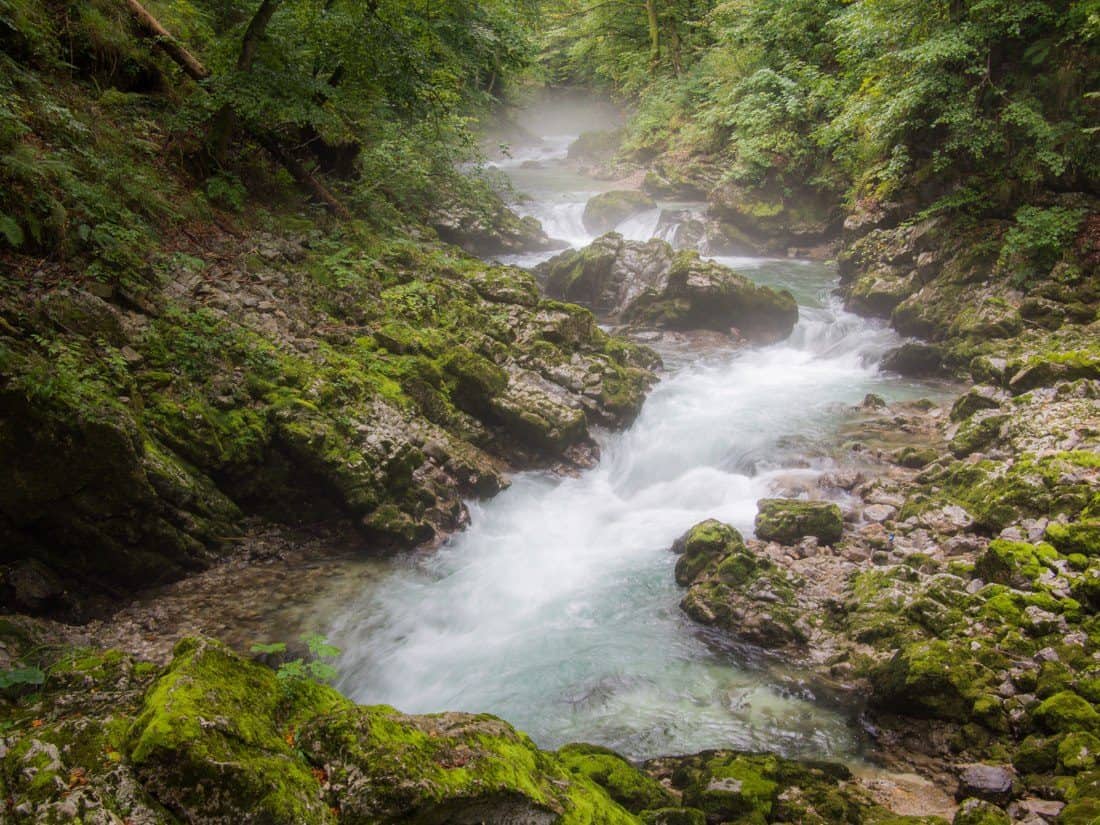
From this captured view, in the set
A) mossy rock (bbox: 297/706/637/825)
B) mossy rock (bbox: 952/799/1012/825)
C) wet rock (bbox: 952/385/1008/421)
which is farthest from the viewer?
wet rock (bbox: 952/385/1008/421)

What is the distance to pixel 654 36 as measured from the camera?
29.6 metres

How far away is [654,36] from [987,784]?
3225 cm

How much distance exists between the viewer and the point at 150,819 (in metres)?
2.25

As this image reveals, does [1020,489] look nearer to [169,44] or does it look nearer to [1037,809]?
[1037,809]

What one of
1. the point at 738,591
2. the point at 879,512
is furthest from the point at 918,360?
the point at 738,591

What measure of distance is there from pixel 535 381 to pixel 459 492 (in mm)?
2680

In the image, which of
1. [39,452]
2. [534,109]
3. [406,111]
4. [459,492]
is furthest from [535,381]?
[534,109]

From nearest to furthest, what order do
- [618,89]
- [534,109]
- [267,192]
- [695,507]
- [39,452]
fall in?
[39,452] → [695,507] → [267,192] → [618,89] → [534,109]

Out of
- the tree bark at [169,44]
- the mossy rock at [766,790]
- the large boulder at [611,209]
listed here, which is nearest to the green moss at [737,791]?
the mossy rock at [766,790]

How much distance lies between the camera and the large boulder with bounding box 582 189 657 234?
916 inches

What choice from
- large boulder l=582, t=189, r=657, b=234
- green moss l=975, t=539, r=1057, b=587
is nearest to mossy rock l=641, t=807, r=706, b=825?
green moss l=975, t=539, r=1057, b=587

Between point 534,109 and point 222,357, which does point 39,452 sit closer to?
point 222,357

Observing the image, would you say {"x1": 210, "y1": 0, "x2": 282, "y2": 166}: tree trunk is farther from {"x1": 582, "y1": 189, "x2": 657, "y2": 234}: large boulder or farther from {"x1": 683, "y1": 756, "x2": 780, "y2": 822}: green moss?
{"x1": 582, "y1": 189, "x2": 657, "y2": 234}: large boulder

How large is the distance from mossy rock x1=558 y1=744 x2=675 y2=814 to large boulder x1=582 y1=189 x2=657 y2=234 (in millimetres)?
20567
